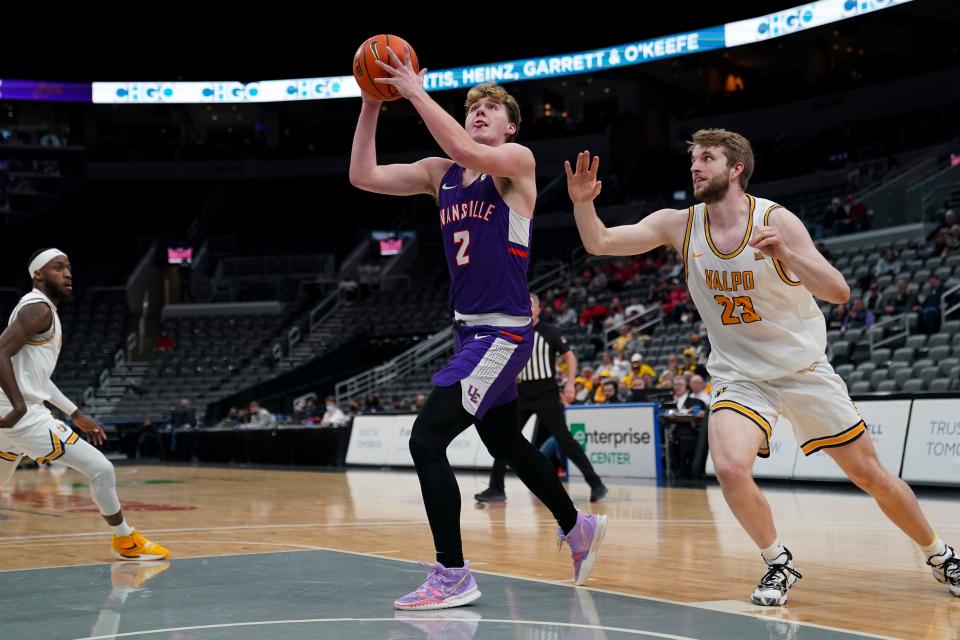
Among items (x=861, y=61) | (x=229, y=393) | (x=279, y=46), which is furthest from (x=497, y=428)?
(x=279, y=46)

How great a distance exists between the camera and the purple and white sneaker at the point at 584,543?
5.57 metres

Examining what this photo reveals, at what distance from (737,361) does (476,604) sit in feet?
5.50

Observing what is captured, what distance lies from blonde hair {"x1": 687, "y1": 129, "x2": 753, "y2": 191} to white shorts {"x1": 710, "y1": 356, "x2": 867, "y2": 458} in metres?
0.96

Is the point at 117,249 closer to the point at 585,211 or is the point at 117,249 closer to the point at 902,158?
the point at 902,158

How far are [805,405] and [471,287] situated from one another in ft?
5.40

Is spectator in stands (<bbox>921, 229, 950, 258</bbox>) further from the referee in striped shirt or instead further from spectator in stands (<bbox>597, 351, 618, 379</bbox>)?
the referee in striped shirt

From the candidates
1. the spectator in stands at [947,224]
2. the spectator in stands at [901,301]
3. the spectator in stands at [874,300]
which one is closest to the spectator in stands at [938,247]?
the spectator in stands at [947,224]

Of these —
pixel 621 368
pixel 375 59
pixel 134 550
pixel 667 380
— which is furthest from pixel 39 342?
pixel 621 368

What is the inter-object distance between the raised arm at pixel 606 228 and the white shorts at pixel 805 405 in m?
0.80

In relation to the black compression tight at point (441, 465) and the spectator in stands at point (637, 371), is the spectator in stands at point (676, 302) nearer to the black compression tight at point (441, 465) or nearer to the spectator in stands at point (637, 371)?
the spectator in stands at point (637, 371)

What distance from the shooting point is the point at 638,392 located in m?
16.9

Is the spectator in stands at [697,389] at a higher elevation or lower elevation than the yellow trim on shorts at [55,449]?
higher

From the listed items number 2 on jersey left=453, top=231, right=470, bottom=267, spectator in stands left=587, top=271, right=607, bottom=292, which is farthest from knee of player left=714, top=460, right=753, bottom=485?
spectator in stands left=587, top=271, right=607, bottom=292

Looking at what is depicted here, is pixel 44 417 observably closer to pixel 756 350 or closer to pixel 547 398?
pixel 756 350
